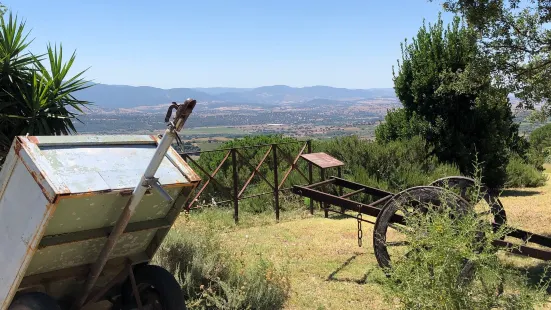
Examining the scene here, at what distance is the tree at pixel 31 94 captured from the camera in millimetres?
5711

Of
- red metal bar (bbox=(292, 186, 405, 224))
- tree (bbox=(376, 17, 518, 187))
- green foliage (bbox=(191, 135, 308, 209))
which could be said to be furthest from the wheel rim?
tree (bbox=(376, 17, 518, 187))

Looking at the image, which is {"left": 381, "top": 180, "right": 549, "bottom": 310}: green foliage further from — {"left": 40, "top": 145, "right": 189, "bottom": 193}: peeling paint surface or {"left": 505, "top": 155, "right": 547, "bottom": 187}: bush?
{"left": 505, "top": 155, "right": 547, "bottom": 187}: bush

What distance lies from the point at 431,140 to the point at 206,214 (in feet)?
25.9

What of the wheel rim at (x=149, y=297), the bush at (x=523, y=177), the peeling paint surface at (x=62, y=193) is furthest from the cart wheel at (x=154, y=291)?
the bush at (x=523, y=177)

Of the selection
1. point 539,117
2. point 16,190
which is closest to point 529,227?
point 539,117

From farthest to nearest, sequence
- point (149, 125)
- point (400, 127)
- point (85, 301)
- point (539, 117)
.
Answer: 1. point (149, 125)
2. point (400, 127)
3. point (539, 117)
4. point (85, 301)

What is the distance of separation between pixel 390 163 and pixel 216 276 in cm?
794

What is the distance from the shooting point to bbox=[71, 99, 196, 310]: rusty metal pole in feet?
8.80

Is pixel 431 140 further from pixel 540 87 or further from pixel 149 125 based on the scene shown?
pixel 149 125

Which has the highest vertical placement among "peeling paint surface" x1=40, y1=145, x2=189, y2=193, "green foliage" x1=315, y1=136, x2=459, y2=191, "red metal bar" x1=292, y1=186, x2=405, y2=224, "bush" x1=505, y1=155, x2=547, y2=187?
"peeling paint surface" x1=40, y1=145, x2=189, y2=193

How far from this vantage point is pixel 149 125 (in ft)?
159

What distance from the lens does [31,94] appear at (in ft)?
19.4

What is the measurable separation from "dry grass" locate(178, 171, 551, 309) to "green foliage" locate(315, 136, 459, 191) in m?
1.95

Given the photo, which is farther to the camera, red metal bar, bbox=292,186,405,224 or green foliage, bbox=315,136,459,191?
green foliage, bbox=315,136,459,191
